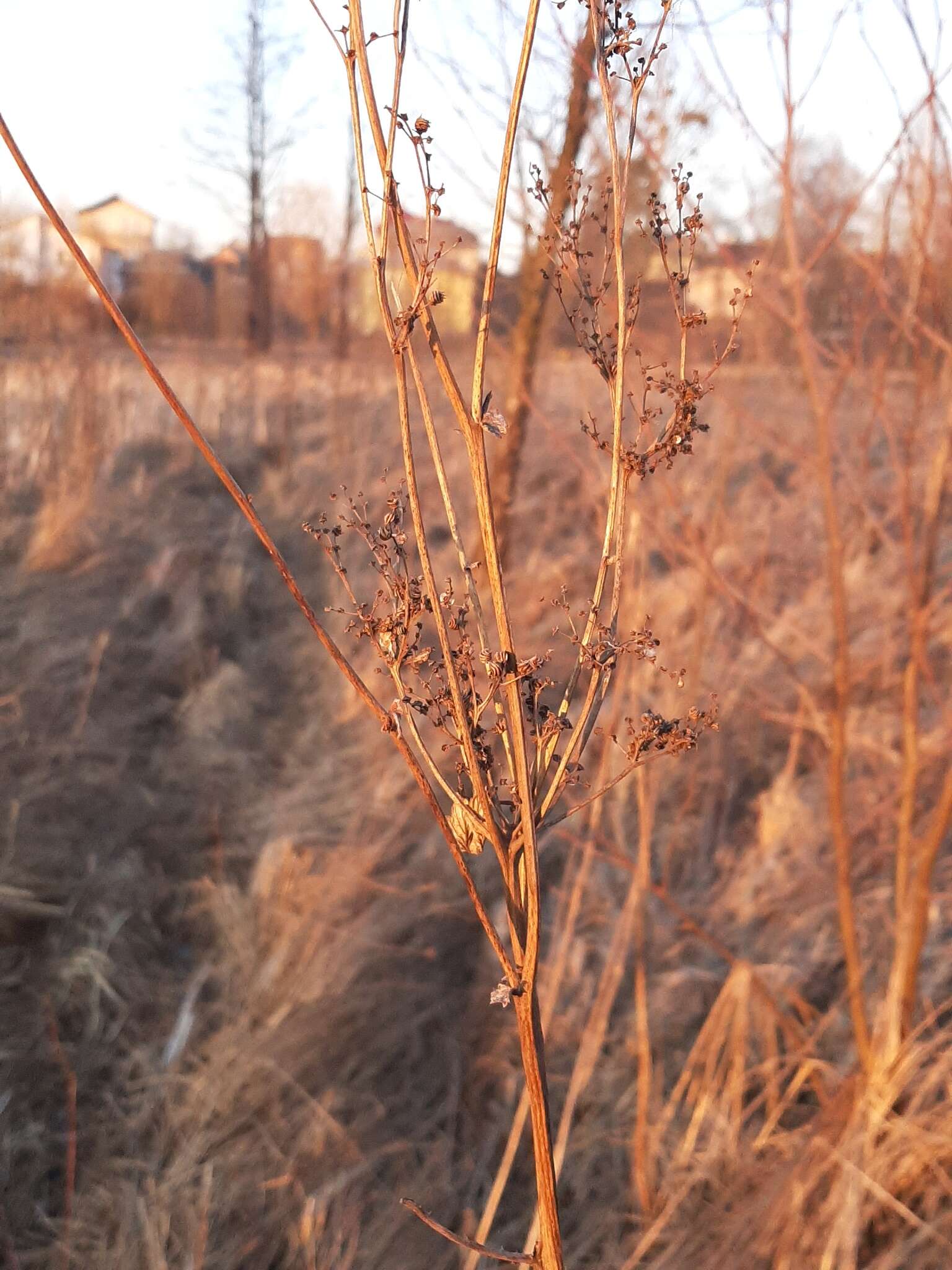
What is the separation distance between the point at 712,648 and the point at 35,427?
502 cm

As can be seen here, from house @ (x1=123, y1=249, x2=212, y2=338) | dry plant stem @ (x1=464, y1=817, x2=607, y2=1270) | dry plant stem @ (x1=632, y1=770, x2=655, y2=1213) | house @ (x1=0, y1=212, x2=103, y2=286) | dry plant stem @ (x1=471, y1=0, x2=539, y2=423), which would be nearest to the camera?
dry plant stem @ (x1=471, y1=0, x2=539, y2=423)

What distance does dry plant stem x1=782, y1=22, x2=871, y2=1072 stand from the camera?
156cm

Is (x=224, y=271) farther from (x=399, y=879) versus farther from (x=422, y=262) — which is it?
(x=422, y=262)

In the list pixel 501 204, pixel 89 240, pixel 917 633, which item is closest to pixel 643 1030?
pixel 917 633

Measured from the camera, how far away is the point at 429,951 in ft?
9.70

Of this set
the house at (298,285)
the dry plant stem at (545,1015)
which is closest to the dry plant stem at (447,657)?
the dry plant stem at (545,1015)

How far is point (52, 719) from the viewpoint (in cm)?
447

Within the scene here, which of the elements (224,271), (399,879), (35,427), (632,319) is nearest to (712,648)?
(399,879)

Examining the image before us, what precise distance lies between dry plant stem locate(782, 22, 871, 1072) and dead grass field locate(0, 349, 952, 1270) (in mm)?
109

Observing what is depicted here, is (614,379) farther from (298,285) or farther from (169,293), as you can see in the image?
(298,285)

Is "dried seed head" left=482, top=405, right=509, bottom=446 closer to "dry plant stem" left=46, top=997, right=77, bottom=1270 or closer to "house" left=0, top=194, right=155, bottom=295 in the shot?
"dry plant stem" left=46, top=997, right=77, bottom=1270

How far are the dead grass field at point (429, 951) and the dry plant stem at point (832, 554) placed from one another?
109 millimetres

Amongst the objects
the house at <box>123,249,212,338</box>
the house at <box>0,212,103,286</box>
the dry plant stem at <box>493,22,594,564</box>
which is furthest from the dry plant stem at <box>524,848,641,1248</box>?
the house at <box>123,249,212,338</box>

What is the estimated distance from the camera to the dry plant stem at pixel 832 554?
156 cm
